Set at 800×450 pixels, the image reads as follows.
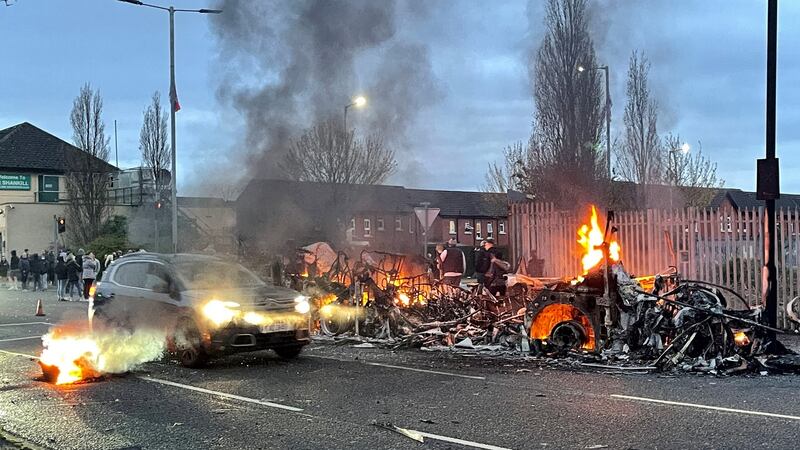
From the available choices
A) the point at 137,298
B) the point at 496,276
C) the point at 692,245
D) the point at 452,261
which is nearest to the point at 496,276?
the point at 496,276

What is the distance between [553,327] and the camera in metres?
10.3

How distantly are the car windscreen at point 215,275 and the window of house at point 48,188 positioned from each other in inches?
1514

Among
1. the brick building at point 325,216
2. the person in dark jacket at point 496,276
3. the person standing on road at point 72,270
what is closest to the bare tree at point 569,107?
the brick building at point 325,216

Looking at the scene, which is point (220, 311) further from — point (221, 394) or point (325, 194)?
point (325, 194)

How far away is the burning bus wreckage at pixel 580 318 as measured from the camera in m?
9.20

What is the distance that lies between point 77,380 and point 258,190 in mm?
10183

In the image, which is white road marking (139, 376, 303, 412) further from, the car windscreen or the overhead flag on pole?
the overhead flag on pole

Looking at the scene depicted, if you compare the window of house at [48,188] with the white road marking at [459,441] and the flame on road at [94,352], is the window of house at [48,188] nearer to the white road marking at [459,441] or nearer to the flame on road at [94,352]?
the flame on road at [94,352]

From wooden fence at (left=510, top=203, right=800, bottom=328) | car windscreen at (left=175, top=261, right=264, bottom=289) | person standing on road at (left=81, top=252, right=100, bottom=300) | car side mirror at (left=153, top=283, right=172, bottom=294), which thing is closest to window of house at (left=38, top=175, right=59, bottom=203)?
person standing on road at (left=81, top=252, right=100, bottom=300)

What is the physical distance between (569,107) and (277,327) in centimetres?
1765

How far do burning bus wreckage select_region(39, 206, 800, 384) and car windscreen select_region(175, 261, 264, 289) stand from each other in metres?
0.76

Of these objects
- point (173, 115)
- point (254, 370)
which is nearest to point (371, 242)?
point (173, 115)

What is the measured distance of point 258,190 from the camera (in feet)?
60.6

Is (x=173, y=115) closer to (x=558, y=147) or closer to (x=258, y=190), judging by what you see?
(x=258, y=190)
